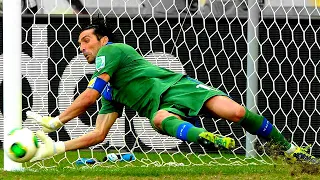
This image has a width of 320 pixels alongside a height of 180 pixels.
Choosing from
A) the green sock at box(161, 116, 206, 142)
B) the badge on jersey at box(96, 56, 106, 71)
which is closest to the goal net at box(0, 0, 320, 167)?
the badge on jersey at box(96, 56, 106, 71)

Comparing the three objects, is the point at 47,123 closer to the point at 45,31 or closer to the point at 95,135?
the point at 95,135

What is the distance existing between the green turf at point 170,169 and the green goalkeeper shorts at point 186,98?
1.36ft

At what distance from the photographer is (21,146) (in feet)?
17.5

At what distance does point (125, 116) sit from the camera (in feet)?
24.6

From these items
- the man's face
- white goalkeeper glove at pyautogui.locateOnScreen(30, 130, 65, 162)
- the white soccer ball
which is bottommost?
the white soccer ball

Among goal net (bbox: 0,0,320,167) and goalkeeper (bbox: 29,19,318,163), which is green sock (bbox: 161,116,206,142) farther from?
goal net (bbox: 0,0,320,167)

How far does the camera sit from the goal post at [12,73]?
586 cm

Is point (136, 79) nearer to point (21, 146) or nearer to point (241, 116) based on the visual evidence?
point (241, 116)

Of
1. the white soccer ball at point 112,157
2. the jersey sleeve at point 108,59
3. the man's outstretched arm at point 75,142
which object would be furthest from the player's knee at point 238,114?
the white soccer ball at point 112,157

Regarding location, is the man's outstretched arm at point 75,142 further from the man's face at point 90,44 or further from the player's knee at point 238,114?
the player's knee at point 238,114

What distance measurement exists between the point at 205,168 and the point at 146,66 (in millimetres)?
880

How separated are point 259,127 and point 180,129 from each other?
79 cm

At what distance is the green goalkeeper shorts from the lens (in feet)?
18.6

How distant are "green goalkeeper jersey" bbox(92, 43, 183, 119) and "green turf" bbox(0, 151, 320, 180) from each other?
0.46 meters
